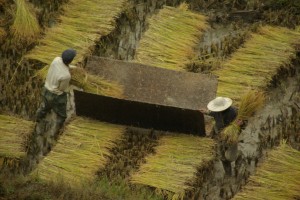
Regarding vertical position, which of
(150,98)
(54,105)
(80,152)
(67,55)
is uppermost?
(67,55)

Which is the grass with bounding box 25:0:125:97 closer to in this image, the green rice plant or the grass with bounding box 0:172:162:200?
the green rice plant

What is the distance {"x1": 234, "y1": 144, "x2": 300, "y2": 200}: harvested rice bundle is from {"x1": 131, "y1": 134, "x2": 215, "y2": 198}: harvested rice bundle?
0.53 m

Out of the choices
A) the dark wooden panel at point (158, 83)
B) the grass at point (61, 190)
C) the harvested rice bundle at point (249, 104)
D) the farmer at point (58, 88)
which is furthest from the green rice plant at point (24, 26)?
the harvested rice bundle at point (249, 104)

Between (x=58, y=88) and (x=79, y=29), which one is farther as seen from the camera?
(x=79, y=29)

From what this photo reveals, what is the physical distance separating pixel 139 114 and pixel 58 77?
3.06 feet

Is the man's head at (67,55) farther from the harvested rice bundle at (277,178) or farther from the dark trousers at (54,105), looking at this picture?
the harvested rice bundle at (277,178)

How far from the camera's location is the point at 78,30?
9133 millimetres

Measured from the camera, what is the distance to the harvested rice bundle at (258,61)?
8.51 meters

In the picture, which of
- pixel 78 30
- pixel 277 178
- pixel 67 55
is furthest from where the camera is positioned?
pixel 78 30

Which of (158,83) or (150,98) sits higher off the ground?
(158,83)

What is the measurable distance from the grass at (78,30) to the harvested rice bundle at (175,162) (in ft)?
5.14

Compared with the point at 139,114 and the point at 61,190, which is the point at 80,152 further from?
the point at 61,190

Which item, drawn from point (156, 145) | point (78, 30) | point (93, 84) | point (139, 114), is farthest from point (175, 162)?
point (78, 30)

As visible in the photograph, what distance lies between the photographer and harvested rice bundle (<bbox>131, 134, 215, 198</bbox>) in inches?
300
